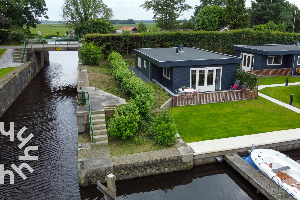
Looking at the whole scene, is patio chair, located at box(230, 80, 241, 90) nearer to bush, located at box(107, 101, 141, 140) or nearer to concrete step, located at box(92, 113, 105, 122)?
bush, located at box(107, 101, 141, 140)

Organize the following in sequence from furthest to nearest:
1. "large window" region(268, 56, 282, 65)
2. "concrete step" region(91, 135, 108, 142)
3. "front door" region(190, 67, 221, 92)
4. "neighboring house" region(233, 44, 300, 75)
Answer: "large window" region(268, 56, 282, 65) → "neighboring house" region(233, 44, 300, 75) → "front door" region(190, 67, 221, 92) → "concrete step" region(91, 135, 108, 142)

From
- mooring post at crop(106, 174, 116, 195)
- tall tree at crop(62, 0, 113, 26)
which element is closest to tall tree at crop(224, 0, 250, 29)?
tall tree at crop(62, 0, 113, 26)

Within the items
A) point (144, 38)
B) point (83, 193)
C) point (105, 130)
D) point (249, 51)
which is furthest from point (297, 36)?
point (83, 193)

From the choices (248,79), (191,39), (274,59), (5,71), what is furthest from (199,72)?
(5,71)

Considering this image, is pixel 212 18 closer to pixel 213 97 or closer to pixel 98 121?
pixel 213 97

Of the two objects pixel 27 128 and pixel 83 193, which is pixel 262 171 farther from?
pixel 27 128

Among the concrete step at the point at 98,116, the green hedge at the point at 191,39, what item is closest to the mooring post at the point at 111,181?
the concrete step at the point at 98,116
